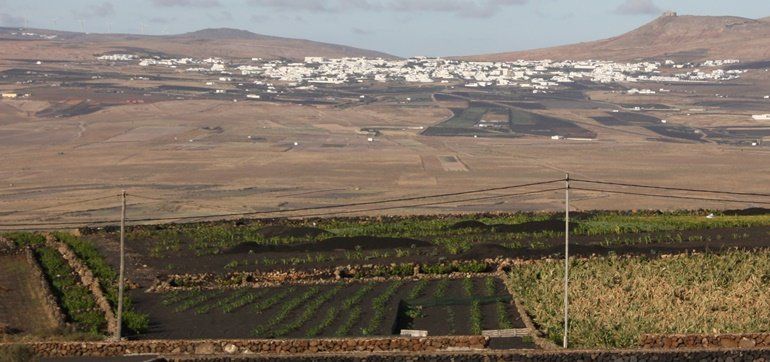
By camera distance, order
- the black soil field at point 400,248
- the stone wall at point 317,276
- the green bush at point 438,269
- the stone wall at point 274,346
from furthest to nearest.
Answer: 1. the black soil field at point 400,248
2. the green bush at point 438,269
3. the stone wall at point 317,276
4. the stone wall at point 274,346

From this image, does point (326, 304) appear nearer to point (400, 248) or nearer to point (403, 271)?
point (403, 271)

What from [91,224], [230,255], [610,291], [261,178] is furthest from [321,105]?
[610,291]

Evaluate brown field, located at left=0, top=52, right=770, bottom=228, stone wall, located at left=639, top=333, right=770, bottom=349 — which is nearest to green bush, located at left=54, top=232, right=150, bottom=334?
stone wall, located at left=639, top=333, right=770, bottom=349

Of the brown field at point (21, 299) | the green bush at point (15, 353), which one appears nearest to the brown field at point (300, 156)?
the brown field at point (21, 299)

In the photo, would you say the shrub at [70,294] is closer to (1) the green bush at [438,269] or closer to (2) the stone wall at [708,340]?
(1) the green bush at [438,269]

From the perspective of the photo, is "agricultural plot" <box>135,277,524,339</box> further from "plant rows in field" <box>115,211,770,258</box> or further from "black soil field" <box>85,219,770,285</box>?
"plant rows in field" <box>115,211,770,258</box>

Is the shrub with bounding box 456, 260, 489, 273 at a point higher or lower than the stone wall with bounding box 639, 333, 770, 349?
lower

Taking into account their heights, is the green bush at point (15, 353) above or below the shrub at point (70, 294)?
above
